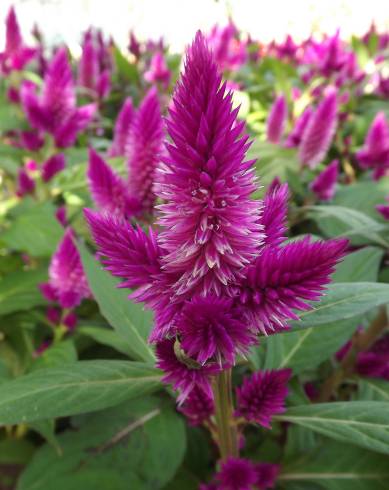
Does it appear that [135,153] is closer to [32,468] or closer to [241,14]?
[32,468]

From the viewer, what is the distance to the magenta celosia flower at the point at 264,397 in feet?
2.21

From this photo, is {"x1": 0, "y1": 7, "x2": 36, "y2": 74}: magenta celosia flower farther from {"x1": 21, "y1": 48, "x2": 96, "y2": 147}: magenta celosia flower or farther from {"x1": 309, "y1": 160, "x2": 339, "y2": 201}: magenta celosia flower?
{"x1": 309, "y1": 160, "x2": 339, "y2": 201}: magenta celosia flower

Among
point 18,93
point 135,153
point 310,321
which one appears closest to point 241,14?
point 18,93

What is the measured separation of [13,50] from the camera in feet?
6.04

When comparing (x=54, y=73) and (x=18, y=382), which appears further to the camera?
(x=54, y=73)

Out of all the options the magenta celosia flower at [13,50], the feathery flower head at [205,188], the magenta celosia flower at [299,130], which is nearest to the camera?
the feathery flower head at [205,188]

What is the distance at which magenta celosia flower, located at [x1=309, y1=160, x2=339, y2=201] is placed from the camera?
Result: 1360 mm

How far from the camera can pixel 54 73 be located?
141 centimetres

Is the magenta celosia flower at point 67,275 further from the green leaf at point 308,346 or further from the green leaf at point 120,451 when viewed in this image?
the green leaf at point 308,346

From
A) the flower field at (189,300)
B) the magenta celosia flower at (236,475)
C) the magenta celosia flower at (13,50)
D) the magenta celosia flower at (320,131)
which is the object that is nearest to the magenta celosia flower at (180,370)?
the flower field at (189,300)

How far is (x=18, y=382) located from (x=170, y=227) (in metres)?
0.30

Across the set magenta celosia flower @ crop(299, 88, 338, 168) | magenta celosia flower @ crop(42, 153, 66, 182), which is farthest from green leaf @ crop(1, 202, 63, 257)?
magenta celosia flower @ crop(299, 88, 338, 168)

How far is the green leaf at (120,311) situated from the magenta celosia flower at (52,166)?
0.70m

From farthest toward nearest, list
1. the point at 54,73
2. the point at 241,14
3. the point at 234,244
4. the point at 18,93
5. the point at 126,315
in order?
the point at 241,14, the point at 18,93, the point at 54,73, the point at 126,315, the point at 234,244
